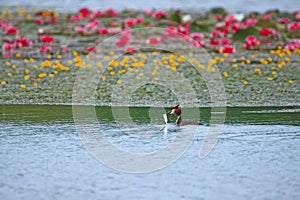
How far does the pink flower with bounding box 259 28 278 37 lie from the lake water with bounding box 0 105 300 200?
461 centimetres

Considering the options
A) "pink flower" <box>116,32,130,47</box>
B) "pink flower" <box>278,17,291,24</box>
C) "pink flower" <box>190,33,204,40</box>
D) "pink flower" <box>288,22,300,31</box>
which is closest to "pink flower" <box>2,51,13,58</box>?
Result: "pink flower" <box>116,32,130,47</box>

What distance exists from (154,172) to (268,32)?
Answer: 689cm

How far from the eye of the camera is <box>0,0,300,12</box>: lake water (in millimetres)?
15915

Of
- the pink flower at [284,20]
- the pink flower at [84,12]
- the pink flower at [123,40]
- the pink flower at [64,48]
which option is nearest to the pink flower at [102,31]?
the pink flower at [123,40]

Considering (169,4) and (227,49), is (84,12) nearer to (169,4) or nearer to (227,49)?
(169,4)

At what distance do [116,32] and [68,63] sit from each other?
8.31ft

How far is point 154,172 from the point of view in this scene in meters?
5.19

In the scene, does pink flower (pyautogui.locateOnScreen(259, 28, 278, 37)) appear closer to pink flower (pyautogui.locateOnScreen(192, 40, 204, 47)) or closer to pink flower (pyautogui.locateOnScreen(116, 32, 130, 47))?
pink flower (pyautogui.locateOnScreen(192, 40, 204, 47))

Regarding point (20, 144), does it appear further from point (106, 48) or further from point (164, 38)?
point (164, 38)

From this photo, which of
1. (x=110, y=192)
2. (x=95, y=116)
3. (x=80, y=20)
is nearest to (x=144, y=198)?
(x=110, y=192)

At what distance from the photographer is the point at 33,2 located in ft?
55.2

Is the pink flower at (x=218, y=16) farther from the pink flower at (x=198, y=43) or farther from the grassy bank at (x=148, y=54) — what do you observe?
the pink flower at (x=198, y=43)

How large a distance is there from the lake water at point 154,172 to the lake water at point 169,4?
9.00 meters

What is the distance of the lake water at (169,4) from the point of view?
1591 cm
